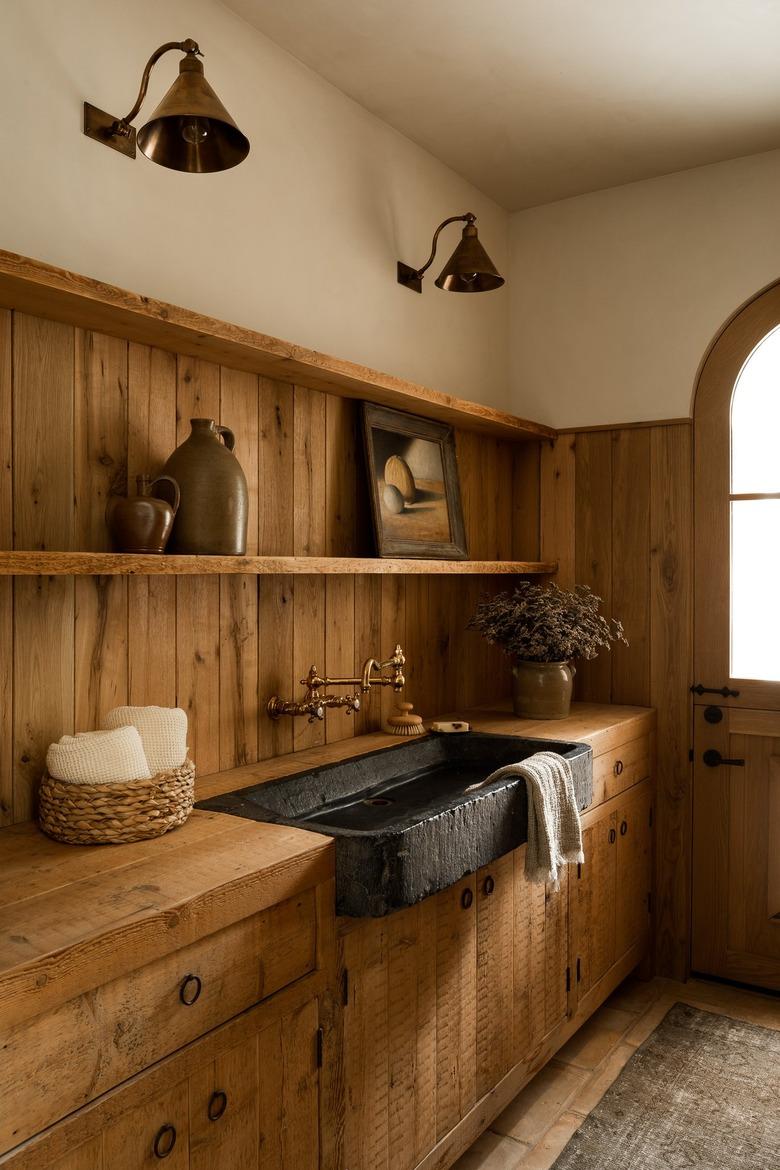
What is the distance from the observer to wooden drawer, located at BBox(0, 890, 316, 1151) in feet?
3.60

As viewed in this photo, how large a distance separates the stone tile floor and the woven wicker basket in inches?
50.8

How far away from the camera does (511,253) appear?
3.50m

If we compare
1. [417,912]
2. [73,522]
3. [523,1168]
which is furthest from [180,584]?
[523,1168]

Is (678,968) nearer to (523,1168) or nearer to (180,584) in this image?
(523,1168)

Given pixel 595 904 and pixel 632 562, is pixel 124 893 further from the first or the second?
pixel 632 562

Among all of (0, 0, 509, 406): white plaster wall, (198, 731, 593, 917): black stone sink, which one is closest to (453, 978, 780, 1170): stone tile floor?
(198, 731, 593, 917): black stone sink

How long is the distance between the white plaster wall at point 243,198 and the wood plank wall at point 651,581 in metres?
0.58

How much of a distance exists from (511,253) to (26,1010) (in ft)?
10.5

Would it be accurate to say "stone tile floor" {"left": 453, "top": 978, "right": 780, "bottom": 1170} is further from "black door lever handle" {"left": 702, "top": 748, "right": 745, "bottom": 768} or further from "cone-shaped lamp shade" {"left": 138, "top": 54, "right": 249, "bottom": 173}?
"cone-shaped lamp shade" {"left": 138, "top": 54, "right": 249, "bottom": 173}

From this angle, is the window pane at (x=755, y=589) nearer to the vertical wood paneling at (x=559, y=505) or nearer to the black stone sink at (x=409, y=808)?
the vertical wood paneling at (x=559, y=505)

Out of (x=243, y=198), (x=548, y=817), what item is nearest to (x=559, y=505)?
(x=548, y=817)

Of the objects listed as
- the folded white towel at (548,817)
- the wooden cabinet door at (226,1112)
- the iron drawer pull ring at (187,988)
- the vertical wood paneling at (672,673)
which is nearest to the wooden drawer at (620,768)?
the vertical wood paneling at (672,673)

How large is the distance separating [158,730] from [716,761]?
6.91ft

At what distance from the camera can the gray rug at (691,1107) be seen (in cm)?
216
